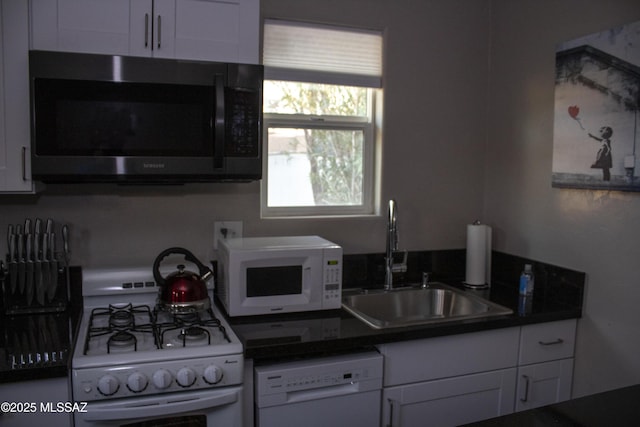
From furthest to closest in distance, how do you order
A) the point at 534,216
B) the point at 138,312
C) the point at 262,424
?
the point at 534,216
the point at 138,312
the point at 262,424

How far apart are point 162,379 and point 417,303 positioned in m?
1.33

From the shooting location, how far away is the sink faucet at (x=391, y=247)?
8.19 ft

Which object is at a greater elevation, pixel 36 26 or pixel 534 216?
pixel 36 26

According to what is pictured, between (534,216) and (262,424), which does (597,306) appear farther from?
(262,424)

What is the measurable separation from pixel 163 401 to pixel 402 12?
78.9 inches

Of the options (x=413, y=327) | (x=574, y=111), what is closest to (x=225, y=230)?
(x=413, y=327)

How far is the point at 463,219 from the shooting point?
285 centimetres

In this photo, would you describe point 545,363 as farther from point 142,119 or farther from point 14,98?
point 14,98

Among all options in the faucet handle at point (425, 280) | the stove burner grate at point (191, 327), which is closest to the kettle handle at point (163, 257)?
the stove burner grate at point (191, 327)

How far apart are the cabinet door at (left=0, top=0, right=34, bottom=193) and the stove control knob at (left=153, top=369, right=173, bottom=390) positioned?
805 mm

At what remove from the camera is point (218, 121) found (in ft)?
6.33

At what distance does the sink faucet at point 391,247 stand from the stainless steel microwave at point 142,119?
74 centimetres

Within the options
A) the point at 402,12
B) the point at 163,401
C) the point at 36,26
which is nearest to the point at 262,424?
the point at 163,401

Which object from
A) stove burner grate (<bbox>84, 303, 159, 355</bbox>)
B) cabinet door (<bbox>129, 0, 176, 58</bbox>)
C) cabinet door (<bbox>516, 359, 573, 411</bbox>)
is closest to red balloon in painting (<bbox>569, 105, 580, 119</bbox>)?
cabinet door (<bbox>516, 359, 573, 411</bbox>)
